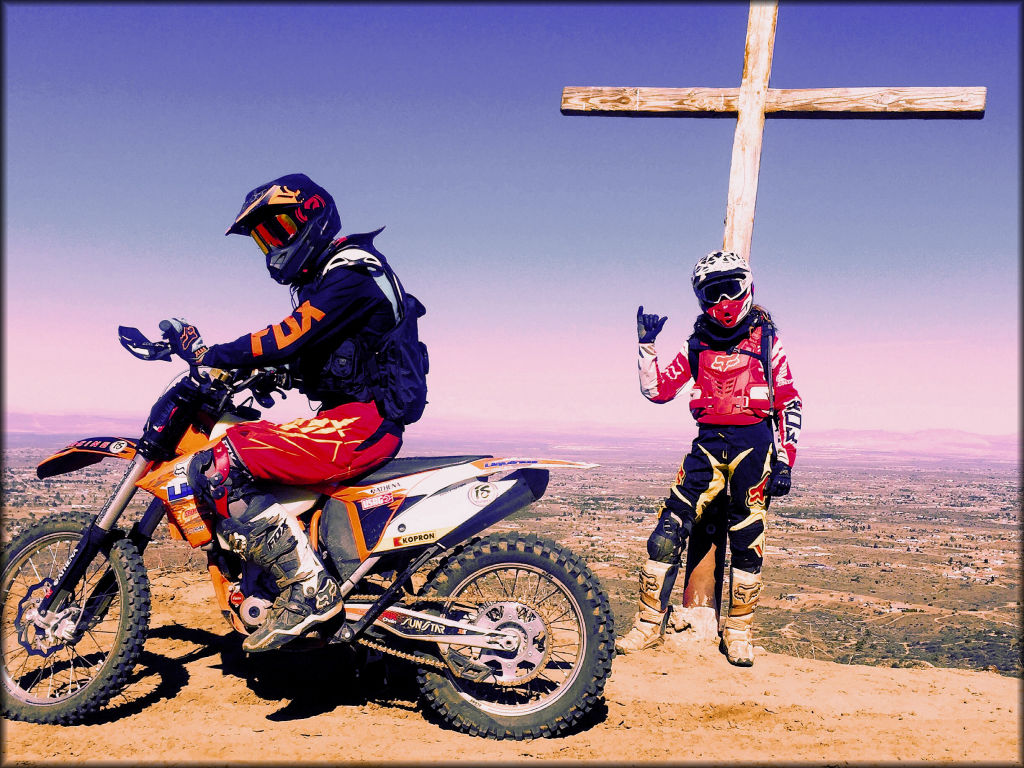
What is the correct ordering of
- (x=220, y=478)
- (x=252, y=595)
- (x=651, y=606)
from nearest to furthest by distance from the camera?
1. (x=220, y=478)
2. (x=252, y=595)
3. (x=651, y=606)

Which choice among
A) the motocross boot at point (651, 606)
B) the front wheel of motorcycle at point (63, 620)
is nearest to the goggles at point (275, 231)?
the front wheel of motorcycle at point (63, 620)

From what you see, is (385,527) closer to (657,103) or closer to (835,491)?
(657,103)

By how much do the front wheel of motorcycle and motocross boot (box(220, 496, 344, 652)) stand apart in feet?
2.82

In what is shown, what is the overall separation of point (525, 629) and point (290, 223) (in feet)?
8.32

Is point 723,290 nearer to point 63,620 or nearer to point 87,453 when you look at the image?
point 87,453

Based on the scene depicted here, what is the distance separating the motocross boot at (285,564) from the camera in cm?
369

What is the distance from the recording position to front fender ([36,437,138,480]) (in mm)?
4188

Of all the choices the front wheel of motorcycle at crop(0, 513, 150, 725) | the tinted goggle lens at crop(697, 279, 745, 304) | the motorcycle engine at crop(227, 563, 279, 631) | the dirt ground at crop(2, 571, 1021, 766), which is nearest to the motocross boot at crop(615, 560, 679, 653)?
the dirt ground at crop(2, 571, 1021, 766)

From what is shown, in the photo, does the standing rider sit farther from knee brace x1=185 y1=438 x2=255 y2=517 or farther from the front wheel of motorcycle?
the front wheel of motorcycle

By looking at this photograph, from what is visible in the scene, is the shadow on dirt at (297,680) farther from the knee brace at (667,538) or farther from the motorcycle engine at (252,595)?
the knee brace at (667,538)

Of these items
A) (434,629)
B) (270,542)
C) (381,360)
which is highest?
(381,360)

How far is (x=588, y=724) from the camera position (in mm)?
4023

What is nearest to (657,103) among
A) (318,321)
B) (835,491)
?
(318,321)

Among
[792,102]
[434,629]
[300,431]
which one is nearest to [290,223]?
[300,431]
